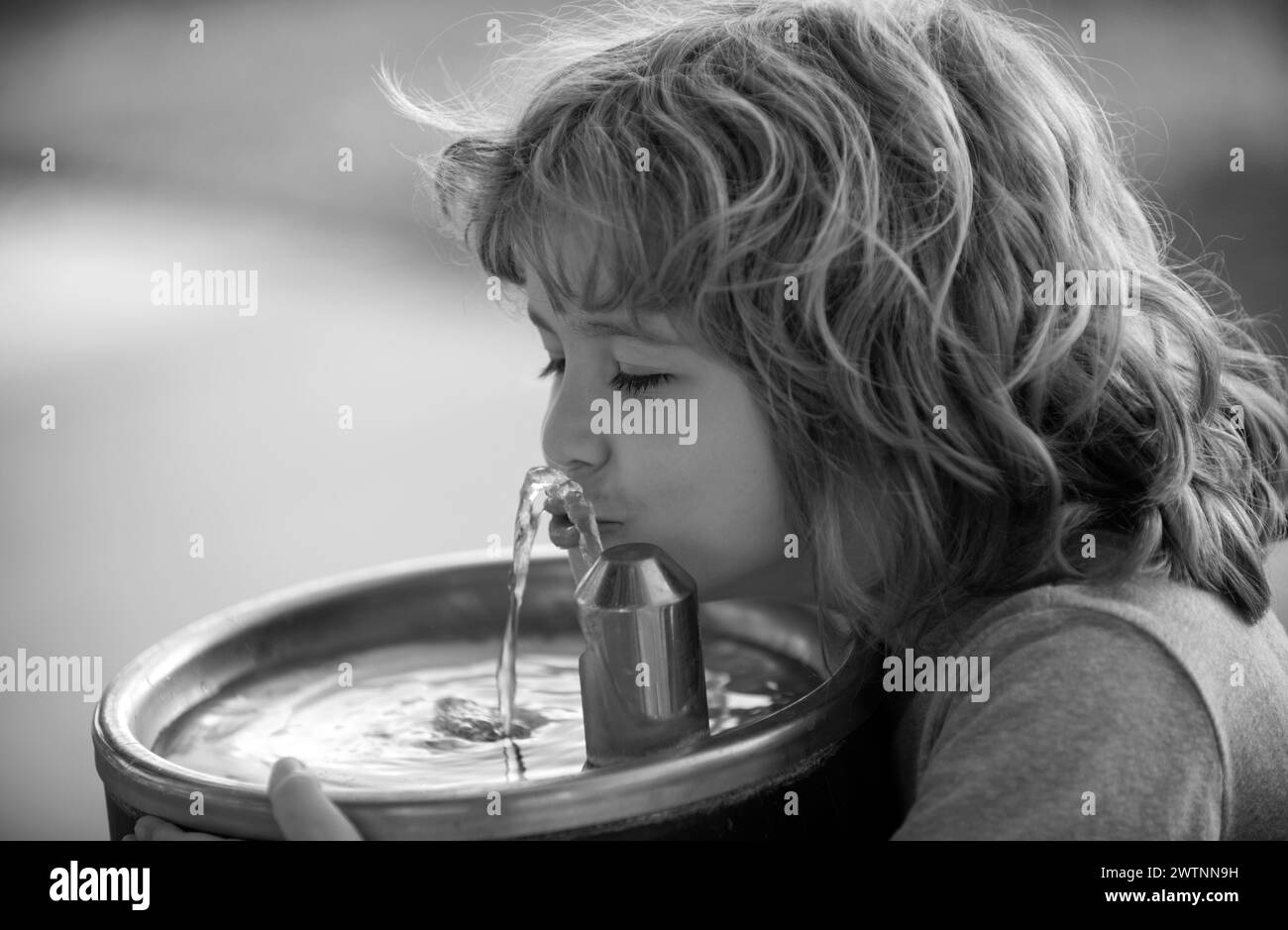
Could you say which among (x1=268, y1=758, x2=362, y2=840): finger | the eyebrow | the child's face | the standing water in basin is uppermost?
the eyebrow

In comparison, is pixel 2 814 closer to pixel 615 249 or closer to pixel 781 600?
pixel 781 600

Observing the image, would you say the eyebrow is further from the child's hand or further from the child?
the child's hand

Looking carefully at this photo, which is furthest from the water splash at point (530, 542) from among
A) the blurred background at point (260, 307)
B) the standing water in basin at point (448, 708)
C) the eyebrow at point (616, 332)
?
the blurred background at point (260, 307)

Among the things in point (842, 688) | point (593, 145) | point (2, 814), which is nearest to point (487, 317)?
point (2, 814)

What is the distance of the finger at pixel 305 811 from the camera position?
700 millimetres

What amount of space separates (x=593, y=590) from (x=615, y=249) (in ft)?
0.79

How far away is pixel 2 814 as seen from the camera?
165 centimetres

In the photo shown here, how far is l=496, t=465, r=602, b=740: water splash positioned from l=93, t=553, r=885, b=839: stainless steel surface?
0.06m

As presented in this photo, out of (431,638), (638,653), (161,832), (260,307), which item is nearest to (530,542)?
(431,638)

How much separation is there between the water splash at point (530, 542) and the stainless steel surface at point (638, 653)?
0.28 ft

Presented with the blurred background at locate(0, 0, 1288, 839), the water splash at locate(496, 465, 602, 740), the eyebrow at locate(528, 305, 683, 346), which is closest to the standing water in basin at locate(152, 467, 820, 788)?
the water splash at locate(496, 465, 602, 740)

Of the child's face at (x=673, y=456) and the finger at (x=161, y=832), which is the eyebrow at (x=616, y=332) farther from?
the finger at (x=161, y=832)

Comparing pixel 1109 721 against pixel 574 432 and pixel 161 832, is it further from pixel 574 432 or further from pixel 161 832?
pixel 161 832

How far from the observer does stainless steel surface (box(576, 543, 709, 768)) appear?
858 millimetres
